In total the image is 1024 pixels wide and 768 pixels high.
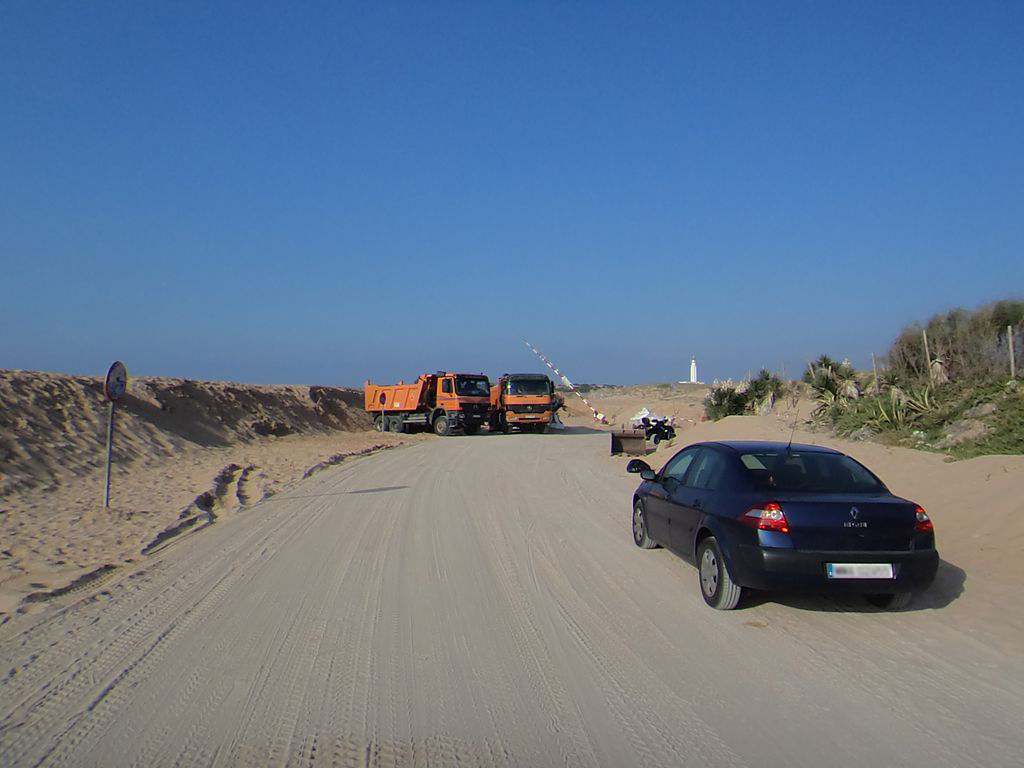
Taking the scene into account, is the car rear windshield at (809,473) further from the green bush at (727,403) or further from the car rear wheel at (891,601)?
the green bush at (727,403)

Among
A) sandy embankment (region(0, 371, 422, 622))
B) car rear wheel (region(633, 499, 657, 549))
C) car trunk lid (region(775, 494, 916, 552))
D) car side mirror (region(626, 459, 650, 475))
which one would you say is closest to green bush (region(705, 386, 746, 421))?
sandy embankment (region(0, 371, 422, 622))

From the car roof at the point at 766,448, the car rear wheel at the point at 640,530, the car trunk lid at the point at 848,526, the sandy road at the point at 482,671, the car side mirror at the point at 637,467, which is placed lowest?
the sandy road at the point at 482,671

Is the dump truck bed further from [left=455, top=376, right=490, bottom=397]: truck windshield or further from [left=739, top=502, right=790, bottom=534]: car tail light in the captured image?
[left=739, top=502, right=790, bottom=534]: car tail light

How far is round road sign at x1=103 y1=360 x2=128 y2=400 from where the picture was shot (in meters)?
12.6

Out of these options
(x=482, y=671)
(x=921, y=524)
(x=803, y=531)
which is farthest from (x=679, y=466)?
(x=482, y=671)

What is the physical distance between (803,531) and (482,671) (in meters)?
2.86

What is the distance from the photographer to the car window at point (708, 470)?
25.3 feet

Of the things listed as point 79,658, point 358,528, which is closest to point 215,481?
point 358,528

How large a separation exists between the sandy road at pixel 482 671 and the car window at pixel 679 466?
98 centimetres

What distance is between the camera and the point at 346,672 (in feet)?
17.9

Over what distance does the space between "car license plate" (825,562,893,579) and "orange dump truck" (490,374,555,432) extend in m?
29.8

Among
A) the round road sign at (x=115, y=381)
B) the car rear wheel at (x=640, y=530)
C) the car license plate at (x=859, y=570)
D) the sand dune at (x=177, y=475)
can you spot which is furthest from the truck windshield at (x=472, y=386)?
the car license plate at (x=859, y=570)

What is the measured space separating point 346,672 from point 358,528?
594 centimetres

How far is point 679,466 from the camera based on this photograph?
9031 mm
